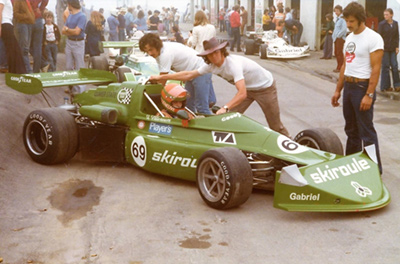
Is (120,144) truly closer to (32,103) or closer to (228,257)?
(228,257)

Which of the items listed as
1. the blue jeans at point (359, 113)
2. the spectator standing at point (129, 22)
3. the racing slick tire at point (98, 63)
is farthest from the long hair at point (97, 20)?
the spectator standing at point (129, 22)

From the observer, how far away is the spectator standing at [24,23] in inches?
465

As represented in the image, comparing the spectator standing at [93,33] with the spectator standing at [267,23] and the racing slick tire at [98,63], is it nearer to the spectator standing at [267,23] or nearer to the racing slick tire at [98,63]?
the racing slick tire at [98,63]

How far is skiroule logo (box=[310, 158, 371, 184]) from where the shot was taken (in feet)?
19.0

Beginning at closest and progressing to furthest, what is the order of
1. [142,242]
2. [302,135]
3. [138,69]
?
1. [142,242]
2. [302,135]
3. [138,69]

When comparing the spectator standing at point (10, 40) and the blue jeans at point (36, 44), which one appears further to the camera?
the blue jeans at point (36, 44)

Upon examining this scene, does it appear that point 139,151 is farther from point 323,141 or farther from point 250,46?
point 250,46

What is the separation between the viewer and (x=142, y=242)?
208 inches

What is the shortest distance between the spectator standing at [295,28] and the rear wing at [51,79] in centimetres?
1700

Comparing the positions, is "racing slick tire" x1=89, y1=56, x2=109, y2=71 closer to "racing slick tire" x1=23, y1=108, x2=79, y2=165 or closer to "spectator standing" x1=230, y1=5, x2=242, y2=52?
"racing slick tire" x1=23, y1=108, x2=79, y2=165

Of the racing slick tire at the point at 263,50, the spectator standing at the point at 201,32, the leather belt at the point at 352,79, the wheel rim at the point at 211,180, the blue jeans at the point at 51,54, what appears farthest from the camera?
the racing slick tire at the point at 263,50

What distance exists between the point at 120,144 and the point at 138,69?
6.69 meters

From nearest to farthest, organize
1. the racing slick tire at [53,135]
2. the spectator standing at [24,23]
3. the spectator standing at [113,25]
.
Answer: the racing slick tire at [53,135] → the spectator standing at [24,23] → the spectator standing at [113,25]

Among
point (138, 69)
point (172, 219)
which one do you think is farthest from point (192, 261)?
point (138, 69)
